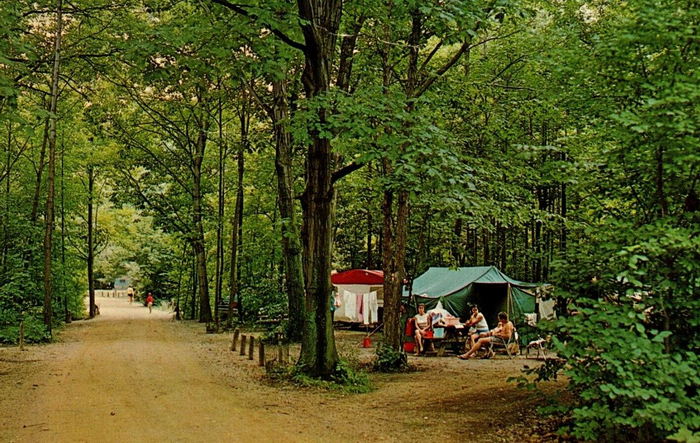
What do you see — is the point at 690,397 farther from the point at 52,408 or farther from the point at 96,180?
the point at 96,180

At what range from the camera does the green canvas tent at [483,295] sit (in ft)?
61.5

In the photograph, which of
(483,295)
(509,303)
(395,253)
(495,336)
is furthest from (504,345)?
(395,253)

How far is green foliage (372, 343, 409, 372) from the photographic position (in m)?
12.7

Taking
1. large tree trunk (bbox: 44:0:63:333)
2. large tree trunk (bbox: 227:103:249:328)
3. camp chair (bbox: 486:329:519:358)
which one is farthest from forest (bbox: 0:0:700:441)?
camp chair (bbox: 486:329:519:358)

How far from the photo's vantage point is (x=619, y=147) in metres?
6.34

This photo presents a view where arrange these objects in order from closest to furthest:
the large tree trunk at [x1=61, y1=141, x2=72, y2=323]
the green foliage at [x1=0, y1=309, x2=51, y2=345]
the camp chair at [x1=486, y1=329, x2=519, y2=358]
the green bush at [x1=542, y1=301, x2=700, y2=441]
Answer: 1. the green bush at [x1=542, y1=301, x2=700, y2=441]
2. the camp chair at [x1=486, y1=329, x2=519, y2=358]
3. the green foliage at [x1=0, y1=309, x2=51, y2=345]
4. the large tree trunk at [x1=61, y1=141, x2=72, y2=323]

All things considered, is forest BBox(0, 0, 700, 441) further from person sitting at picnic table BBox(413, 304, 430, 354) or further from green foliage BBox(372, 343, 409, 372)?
person sitting at picnic table BBox(413, 304, 430, 354)

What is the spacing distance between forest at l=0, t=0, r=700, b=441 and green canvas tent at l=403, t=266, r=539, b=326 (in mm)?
3319

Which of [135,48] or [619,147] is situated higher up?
[135,48]

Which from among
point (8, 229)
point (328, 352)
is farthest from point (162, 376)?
point (8, 229)

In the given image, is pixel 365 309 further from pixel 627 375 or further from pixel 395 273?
pixel 627 375

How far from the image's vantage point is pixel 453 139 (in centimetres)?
938

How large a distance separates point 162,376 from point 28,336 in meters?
8.55

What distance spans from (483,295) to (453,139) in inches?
432
